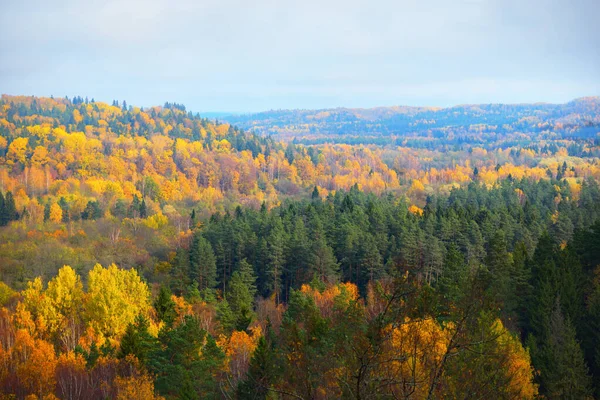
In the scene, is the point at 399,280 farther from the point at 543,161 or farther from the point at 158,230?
the point at 543,161

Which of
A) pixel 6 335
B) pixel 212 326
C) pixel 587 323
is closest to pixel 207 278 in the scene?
pixel 212 326

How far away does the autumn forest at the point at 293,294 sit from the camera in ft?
27.7

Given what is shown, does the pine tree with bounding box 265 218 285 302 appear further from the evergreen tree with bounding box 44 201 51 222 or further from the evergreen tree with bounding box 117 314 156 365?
the evergreen tree with bounding box 44 201 51 222

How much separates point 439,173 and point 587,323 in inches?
4539

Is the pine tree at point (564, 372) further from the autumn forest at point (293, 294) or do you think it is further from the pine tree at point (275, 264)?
the pine tree at point (275, 264)

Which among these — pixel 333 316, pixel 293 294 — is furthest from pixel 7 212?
pixel 333 316

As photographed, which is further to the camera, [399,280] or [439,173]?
[439,173]

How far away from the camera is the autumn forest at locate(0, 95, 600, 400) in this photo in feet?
27.7

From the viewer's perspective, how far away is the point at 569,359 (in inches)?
754

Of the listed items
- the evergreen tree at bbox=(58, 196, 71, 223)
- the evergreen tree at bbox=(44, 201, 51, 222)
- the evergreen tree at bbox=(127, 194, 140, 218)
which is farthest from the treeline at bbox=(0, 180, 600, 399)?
the evergreen tree at bbox=(44, 201, 51, 222)

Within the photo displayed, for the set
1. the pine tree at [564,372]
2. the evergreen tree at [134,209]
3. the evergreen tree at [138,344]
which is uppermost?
the pine tree at [564,372]

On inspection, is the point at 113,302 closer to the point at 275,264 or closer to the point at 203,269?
the point at 203,269

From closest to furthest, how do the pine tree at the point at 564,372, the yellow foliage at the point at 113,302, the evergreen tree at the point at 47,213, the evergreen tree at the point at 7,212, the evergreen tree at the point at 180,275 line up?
the pine tree at the point at 564,372
the yellow foliage at the point at 113,302
the evergreen tree at the point at 180,275
the evergreen tree at the point at 7,212
the evergreen tree at the point at 47,213

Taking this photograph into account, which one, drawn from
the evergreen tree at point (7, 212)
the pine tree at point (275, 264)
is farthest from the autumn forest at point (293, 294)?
the evergreen tree at point (7, 212)
